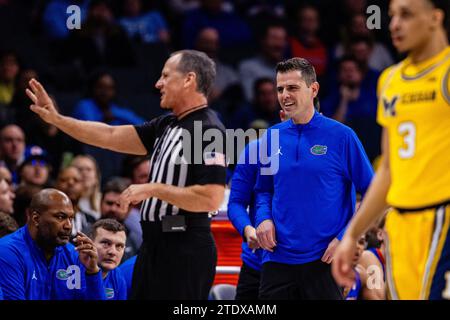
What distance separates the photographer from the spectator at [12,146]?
9.07 m

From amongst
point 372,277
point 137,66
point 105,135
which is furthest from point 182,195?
point 137,66

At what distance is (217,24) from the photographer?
453 inches

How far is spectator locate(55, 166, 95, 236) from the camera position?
26.8ft

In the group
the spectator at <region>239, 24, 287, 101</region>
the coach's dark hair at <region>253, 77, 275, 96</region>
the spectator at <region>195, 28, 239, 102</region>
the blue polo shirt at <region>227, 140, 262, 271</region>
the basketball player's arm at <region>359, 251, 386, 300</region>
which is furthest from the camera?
the spectator at <region>239, 24, 287, 101</region>

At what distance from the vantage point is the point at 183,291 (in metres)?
5.40

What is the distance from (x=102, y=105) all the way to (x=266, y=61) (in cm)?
237

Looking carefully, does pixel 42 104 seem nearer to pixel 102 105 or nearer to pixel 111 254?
pixel 111 254

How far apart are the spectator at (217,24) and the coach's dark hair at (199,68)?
18.3 ft

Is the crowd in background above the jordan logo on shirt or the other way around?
above

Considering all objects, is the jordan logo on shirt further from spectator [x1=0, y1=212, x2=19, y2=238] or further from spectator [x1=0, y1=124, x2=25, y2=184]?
spectator [x1=0, y1=124, x2=25, y2=184]

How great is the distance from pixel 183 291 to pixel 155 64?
585cm

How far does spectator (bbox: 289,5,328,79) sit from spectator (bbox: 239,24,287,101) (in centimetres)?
20

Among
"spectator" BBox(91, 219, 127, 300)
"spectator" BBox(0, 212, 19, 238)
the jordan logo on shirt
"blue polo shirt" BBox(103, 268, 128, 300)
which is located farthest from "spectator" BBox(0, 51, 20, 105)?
the jordan logo on shirt

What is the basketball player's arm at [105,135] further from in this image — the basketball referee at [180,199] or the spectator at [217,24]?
the spectator at [217,24]
